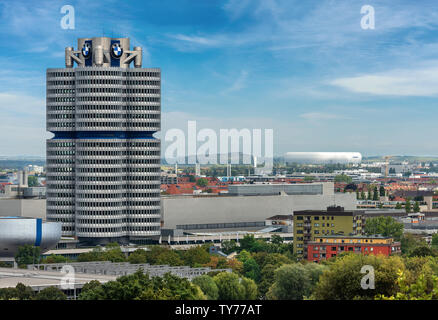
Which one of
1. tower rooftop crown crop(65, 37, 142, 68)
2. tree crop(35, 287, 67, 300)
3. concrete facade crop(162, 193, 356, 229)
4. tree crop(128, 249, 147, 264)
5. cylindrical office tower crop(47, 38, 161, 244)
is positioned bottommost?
tree crop(128, 249, 147, 264)

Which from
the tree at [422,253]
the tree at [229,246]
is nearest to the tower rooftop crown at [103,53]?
the tree at [229,246]

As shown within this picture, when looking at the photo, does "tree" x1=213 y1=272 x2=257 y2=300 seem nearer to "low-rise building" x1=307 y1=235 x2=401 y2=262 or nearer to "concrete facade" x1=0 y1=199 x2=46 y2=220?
"low-rise building" x1=307 y1=235 x2=401 y2=262

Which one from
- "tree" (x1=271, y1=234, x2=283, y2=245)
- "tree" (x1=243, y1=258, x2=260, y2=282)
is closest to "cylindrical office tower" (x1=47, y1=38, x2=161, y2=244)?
"tree" (x1=271, y1=234, x2=283, y2=245)

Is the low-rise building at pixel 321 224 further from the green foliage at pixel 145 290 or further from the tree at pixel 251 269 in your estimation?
the green foliage at pixel 145 290

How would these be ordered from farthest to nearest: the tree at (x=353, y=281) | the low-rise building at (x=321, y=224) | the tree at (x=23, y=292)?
1. the low-rise building at (x=321, y=224)
2. the tree at (x=23, y=292)
3. the tree at (x=353, y=281)

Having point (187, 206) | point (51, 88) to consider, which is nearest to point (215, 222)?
point (187, 206)
